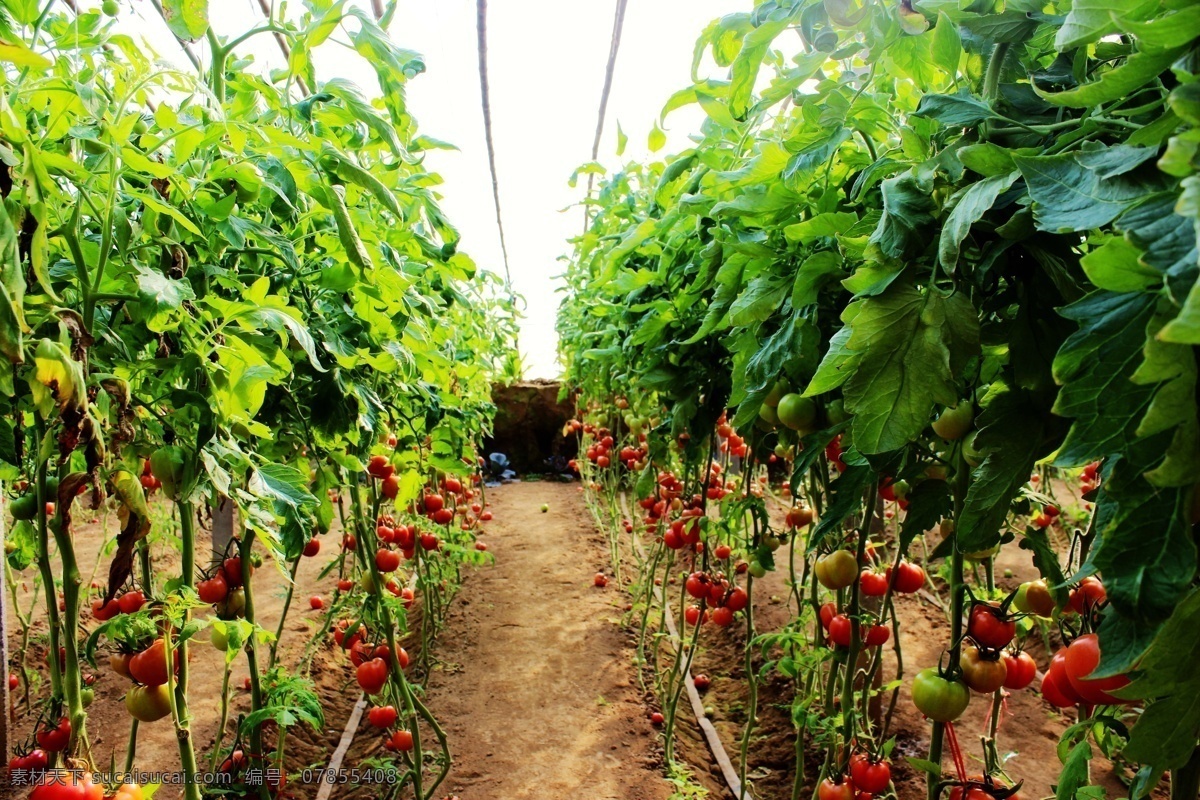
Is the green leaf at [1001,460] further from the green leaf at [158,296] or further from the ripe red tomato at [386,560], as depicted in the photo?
the ripe red tomato at [386,560]

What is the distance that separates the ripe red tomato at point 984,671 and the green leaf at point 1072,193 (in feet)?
2.21

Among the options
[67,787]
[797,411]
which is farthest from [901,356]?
[67,787]

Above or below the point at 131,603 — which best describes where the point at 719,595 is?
below

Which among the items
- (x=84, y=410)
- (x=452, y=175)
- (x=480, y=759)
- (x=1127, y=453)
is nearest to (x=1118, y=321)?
(x=1127, y=453)

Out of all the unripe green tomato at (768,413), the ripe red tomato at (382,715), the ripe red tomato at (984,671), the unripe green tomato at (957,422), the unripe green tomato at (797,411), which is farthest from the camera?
the ripe red tomato at (382,715)

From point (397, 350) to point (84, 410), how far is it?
2.44 ft

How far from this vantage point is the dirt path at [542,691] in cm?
228

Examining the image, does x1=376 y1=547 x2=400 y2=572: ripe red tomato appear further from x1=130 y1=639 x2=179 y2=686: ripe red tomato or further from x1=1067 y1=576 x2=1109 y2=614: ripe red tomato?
x1=1067 y1=576 x2=1109 y2=614: ripe red tomato

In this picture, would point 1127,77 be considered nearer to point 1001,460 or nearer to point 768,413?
point 1001,460

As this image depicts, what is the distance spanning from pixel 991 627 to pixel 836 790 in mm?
444

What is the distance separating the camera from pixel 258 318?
0.79m

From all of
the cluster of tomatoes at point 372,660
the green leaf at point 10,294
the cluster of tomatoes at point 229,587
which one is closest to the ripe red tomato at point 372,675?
the cluster of tomatoes at point 372,660

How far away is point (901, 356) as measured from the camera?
562 millimetres

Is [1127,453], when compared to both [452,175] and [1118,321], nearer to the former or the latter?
[1118,321]
